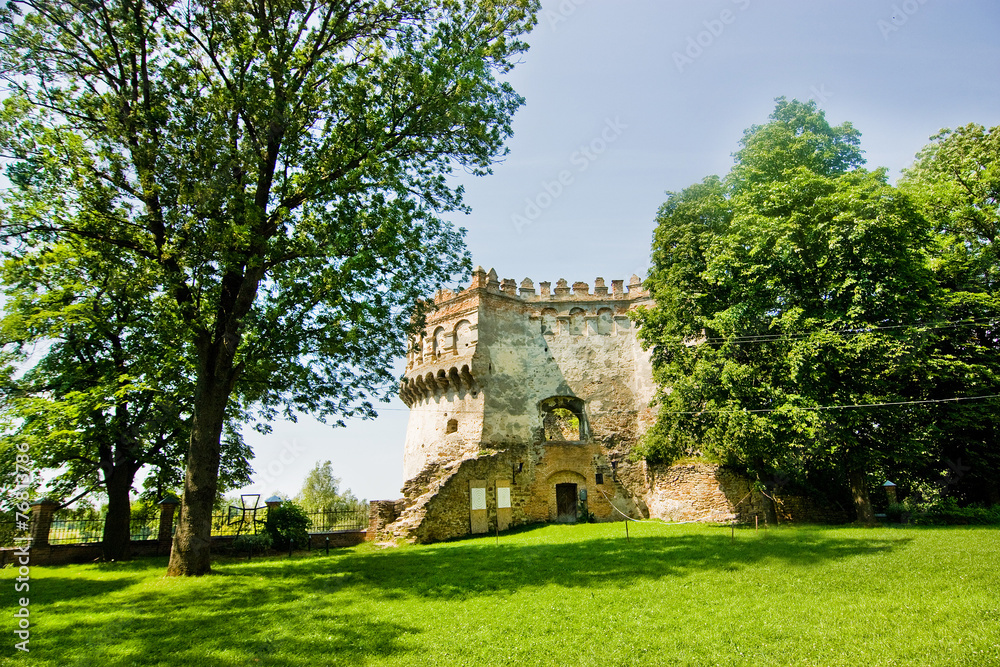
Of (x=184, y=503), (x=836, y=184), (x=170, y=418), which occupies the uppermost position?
(x=836, y=184)

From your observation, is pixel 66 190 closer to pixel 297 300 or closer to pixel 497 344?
pixel 297 300

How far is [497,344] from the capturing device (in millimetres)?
26438

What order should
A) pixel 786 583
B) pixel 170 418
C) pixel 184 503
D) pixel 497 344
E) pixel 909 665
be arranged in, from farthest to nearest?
1. pixel 497 344
2. pixel 170 418
3. pixel 184 503
4. pixel 786 583
5. pixel 909 665

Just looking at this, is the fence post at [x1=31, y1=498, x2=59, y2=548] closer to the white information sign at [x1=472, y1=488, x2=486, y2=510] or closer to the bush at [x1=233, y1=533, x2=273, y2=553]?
the bush at [x1=233, y1=533, x2=273, y2=553]

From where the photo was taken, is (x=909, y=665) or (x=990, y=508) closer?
(x=909, y=665)

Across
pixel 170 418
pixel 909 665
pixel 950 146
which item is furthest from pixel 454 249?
pixel 950 146

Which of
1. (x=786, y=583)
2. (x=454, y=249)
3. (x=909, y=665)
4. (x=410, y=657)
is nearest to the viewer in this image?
(x=909, y=665)

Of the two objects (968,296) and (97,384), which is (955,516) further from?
(97,384)

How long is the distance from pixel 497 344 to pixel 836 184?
14.8m

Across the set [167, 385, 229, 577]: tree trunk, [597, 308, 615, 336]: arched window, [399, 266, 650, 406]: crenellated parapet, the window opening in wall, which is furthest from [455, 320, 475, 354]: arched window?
[167, 385, 229, 577]: tree trunk

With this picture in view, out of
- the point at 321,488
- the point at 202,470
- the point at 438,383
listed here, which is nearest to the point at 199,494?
the point at 202,470

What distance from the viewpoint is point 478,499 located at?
2033 cm

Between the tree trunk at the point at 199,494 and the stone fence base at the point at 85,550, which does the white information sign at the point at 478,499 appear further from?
the tree trunk at the point at 199,494

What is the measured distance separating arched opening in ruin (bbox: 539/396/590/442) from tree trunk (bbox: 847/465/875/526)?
431 inches
